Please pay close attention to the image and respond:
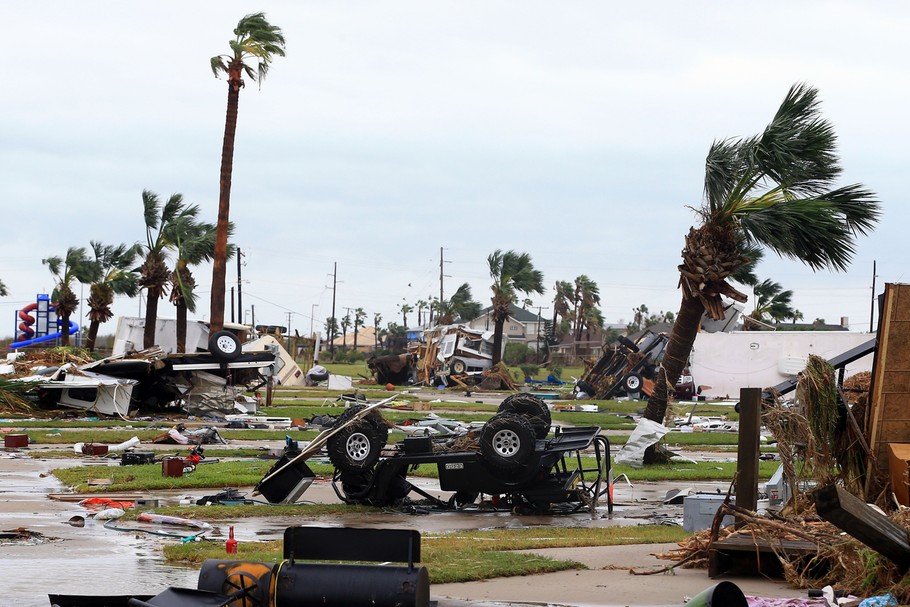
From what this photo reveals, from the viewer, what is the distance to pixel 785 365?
4709 cm

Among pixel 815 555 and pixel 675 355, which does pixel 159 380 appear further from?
pixel 815 555

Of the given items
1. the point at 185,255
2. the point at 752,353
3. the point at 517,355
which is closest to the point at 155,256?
the point at 185,255

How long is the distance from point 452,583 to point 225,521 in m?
5.09

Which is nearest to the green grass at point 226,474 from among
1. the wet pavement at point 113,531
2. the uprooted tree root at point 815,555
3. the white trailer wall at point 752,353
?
the wet pavement at point 113,531

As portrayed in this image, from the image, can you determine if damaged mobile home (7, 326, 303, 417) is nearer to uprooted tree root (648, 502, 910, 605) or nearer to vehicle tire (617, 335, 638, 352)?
vehicle tire (617, 335, 638, 352)

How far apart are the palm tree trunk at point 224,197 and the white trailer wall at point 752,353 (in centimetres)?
2213

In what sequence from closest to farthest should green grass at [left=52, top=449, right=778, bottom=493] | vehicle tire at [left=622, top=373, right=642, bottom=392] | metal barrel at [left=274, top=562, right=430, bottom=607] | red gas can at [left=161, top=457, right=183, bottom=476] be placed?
1. metal barrel at [left=274, top=562, right=430, bottom=607]
2. green grass at [left=52, top=449, right=778, bottom=493]
3. red gas can at [left=161, top=457, right=183, bottom=476]
4. vehicle tire at [left=622, top=373, right=642, bottom=392]

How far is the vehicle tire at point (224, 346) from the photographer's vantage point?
34463 millimetres

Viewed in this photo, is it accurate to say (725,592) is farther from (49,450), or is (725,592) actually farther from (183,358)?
(183,358)

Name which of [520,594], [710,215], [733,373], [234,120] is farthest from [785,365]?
[520,594]

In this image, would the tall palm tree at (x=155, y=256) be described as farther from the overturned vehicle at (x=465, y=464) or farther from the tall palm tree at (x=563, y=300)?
the tall palm tree at (x=563, y=300)

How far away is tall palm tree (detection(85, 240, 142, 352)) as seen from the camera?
52250 mm

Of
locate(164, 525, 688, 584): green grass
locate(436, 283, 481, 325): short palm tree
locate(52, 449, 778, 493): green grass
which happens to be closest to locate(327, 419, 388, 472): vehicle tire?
locate(164, 525, 688, 584): green grass

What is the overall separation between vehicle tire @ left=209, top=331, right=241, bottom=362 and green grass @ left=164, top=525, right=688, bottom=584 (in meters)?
21.9
